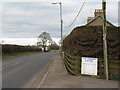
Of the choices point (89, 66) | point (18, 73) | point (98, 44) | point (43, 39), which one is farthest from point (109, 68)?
point (43, 39)

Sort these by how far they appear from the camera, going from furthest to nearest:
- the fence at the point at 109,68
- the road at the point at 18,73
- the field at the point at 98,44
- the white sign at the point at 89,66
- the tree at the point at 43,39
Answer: the tree at the point at 43,39, the white sign at the point at 89,66, the field at the point at 98,44, the fence at the point at 109,68, the road at the point at 18,73

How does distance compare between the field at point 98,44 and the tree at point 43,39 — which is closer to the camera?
the field at point 98,44

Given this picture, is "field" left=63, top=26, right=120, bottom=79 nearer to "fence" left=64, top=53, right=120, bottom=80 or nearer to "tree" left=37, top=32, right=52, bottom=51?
"fence" left=64, top=53, right=120, bottom=80

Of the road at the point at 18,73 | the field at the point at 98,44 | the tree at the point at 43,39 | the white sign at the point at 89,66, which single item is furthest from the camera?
the tree at the point at 43,39

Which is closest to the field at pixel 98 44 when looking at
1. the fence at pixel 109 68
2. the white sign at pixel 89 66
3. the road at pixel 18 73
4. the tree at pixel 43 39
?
the fence at pixel 109 68

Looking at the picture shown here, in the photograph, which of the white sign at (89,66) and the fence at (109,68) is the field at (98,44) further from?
the white sign at (89,66)

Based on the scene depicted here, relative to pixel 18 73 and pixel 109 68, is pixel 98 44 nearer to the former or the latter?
pixel 109 68

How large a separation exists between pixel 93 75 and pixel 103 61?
881 mm

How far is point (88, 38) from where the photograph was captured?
11.8 m

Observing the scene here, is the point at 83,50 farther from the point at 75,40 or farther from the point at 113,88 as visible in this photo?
the point at 113,88

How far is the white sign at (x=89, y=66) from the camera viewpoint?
11.6 metres

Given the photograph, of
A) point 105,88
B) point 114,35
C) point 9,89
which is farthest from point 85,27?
point 9,89

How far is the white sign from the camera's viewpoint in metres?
11.6

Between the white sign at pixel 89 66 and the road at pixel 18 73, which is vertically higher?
the white sign at pixel 89 66
